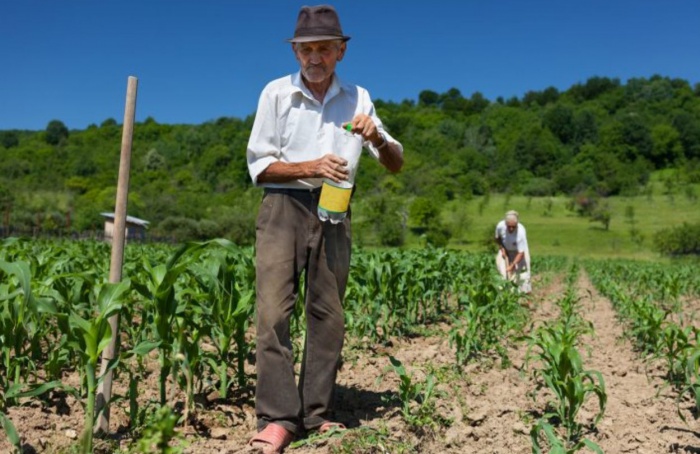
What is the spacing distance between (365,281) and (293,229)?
3396 millimetres

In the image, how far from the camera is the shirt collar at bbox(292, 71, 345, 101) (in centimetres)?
295

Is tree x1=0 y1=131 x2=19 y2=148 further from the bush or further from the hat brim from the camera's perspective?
the hat brim

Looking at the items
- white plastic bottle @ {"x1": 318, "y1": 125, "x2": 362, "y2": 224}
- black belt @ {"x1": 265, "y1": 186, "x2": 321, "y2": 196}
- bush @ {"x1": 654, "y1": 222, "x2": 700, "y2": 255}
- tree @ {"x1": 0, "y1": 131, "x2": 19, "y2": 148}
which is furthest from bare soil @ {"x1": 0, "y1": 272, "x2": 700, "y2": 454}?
tree @ {"x1": 0, "y1": 131, "x2": 19, "y2": 148}

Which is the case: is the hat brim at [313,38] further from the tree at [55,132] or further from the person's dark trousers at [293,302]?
the tree at [55,132]

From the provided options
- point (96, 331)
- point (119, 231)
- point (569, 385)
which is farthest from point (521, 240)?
point (96, 331)

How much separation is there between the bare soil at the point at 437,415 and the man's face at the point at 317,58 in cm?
164

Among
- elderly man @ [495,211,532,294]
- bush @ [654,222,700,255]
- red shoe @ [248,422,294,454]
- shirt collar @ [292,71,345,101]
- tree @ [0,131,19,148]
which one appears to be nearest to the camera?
red shoe @ [248,422,294,454]

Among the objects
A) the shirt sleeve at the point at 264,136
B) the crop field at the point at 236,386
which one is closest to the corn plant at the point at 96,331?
the crop field at the point at 236,386

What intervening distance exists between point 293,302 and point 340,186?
611 millimetres

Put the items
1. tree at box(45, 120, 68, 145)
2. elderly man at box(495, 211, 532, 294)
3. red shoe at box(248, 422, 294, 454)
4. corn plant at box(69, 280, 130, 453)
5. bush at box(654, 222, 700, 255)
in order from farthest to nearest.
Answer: tree at box(45, 120, 68, 145) → bush at box(654, 222, 700, 255) → elderly man at box(495, 211, 532, 294) → red shoe at box(248, 422, 294, 454) → corn plant at box(69, 280, 130, 453)

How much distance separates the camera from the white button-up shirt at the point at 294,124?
2.93 metres

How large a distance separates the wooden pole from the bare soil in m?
0.17

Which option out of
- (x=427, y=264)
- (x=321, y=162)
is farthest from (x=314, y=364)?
(x=427, y=264)

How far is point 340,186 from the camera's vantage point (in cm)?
279
